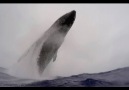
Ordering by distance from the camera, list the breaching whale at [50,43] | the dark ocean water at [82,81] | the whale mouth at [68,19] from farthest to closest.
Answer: the breaching whale at [50,43]
the whale mouth at [68,19]
the dark ocean water at [82,81]

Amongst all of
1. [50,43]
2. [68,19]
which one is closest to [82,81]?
[50,43]

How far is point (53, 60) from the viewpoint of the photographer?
1378 cm

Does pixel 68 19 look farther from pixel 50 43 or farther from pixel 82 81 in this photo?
pixel 82 81

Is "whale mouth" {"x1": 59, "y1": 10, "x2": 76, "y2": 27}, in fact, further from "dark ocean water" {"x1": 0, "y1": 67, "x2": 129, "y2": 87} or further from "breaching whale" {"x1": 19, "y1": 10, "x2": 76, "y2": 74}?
"dark ocean water" {"x1": 0, "y1": 67, "x2": 129, "y2": 87}

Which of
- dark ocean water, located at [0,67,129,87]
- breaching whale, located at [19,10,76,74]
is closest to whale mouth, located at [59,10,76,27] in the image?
breaching whale, located at [19,10,76,74]

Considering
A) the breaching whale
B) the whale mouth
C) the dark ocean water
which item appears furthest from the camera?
the breaching whale

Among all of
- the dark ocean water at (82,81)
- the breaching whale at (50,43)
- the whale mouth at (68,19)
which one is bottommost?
the dark ocean water at (82,81)

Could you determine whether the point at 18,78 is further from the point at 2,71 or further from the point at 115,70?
the point at 115,70

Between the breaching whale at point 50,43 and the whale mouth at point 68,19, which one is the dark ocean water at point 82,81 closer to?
the breaching whale at point 50,43

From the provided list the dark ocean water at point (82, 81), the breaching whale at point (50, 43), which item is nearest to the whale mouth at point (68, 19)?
the breaching whale at point (50, 43)

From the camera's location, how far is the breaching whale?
13852mm

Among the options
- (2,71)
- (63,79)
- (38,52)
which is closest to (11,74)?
(2,71)

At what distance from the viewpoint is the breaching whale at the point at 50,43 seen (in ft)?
45.4

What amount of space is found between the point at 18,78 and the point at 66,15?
3.47 metres
